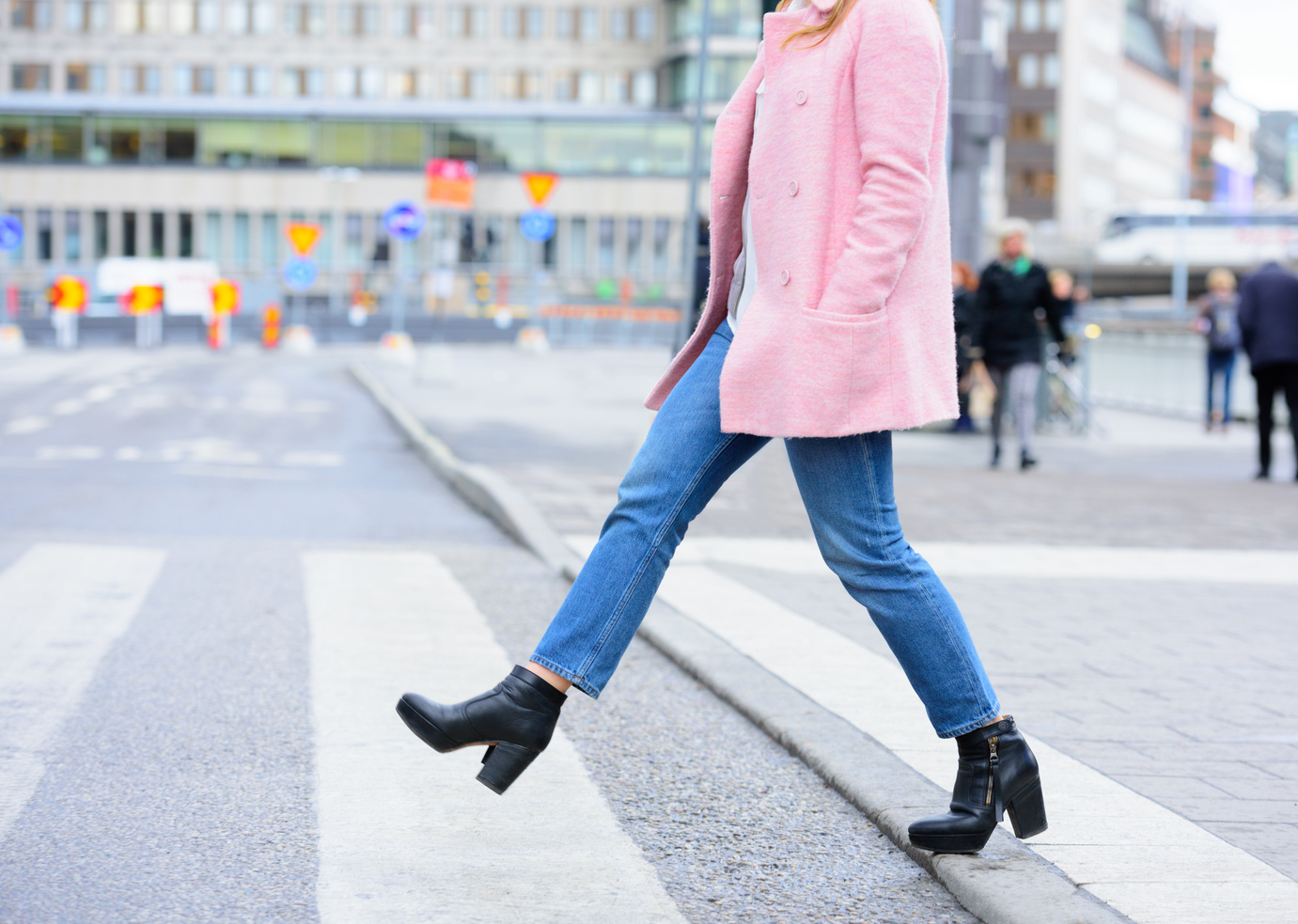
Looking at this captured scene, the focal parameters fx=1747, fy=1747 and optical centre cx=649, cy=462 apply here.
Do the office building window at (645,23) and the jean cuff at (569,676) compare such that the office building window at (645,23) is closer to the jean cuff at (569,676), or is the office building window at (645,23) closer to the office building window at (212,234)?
the office building window at (212,234)

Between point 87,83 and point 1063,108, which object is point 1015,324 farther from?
point 1063,108

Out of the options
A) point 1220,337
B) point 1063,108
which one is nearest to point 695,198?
point 1220,337

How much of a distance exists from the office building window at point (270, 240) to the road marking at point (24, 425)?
2137 inches

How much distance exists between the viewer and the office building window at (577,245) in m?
71.1

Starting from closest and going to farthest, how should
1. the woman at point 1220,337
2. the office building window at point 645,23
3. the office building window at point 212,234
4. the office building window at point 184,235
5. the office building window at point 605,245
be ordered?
the woman at point 1220,337
the office building window at point 184,235
the office building window at point 212,234
the office building window at point 605,245
the office building window at point 645,23

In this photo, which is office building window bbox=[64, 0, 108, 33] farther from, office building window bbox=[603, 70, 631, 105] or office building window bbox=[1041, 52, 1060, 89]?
office building window bbox=[1041, 52, 1060, 89]

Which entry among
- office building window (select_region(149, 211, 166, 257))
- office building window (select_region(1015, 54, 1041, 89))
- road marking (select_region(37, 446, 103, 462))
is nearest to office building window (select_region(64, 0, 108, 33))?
office building window (select_region(149, 211, 166, 257))

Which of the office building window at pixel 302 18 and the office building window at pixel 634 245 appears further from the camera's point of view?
the office building window at pixel 302 18

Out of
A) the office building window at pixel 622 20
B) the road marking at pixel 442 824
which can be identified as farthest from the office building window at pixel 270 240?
the road marking at pixel 442 824

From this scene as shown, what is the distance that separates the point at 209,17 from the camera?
87000 millimetres

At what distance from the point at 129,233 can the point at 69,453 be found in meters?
59.8

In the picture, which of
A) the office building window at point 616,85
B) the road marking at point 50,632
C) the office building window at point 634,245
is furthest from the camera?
the office building window at point 616,85

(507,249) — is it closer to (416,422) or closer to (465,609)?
(416,422)

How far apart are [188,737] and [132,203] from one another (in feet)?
228
